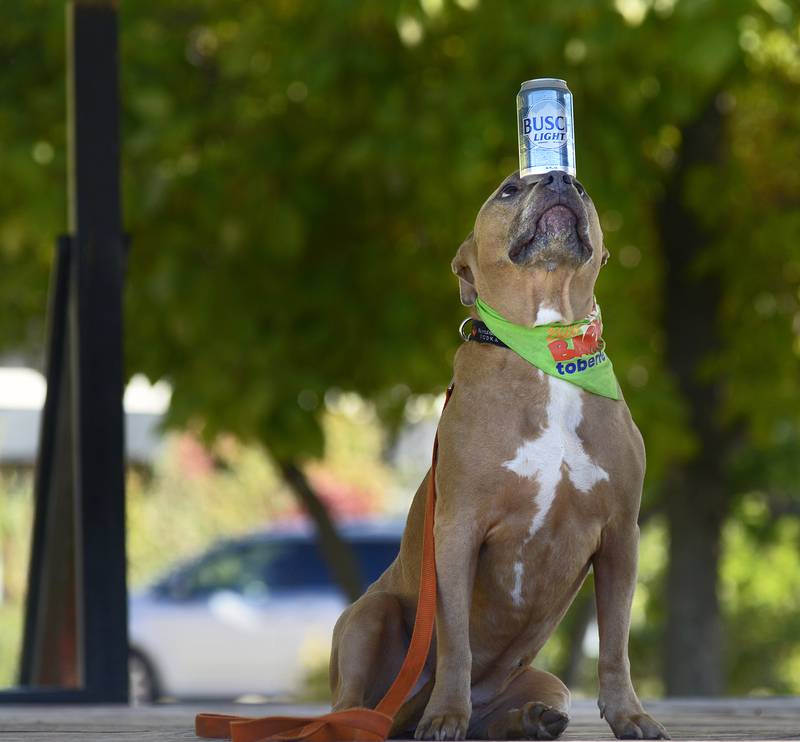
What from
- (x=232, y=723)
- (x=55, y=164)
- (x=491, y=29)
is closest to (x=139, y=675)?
Answer: (x=55, y=164)

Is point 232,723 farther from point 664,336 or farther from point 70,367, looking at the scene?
point 664,336

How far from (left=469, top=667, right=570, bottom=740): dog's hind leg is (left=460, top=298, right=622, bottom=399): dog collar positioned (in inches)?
28.2

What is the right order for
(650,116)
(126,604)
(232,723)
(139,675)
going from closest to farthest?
1. (232,723)
2. (126,604)
3. (650,116)
4. (139,675)

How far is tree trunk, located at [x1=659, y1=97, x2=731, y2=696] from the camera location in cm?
822

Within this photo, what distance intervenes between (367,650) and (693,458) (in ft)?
17.7

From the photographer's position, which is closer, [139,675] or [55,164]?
[55,164]

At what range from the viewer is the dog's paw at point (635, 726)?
3.00m

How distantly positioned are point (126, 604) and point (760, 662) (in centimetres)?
849

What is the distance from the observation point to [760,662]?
39.4 ft

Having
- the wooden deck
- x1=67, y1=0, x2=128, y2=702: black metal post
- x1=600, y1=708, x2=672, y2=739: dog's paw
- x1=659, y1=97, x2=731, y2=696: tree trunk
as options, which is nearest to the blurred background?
x1=659, y1=97, x2=731, y2=696: tree trunk

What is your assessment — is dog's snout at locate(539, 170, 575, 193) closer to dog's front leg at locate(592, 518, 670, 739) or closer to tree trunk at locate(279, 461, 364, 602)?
dog's front leg at locate(592, 518, 670, 739)

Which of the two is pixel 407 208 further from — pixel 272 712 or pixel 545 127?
pixel 545 127

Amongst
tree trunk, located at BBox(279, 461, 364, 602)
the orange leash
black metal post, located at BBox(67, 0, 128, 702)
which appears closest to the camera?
the orange leash

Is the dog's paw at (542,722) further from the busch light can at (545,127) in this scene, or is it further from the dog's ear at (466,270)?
the busch light can at (545,127)
